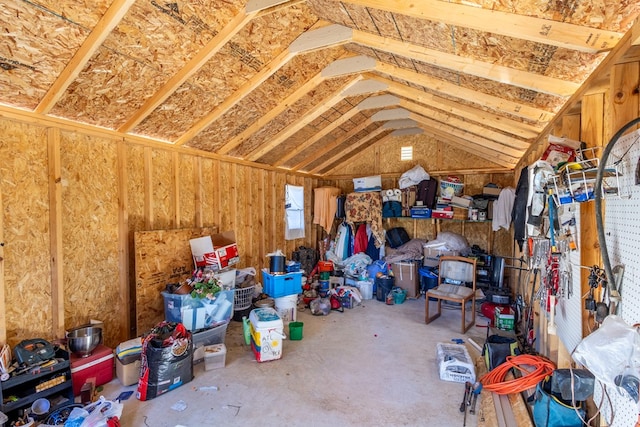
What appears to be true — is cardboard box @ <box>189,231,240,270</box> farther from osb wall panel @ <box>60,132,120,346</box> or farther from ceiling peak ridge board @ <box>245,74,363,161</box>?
ceiling peak ridge board @ <box>245,74,363,161</box>

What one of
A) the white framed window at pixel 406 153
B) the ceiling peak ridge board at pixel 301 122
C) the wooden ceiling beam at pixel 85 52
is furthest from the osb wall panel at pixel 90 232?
the white framed window at pixel 406 153

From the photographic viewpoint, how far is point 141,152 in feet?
11.6

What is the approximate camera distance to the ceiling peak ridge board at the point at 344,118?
172 inches

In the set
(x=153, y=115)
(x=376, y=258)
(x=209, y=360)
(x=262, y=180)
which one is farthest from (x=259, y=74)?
(x=376, y=258)

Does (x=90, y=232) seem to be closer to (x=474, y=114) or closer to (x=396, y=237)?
(x=474, y=114)

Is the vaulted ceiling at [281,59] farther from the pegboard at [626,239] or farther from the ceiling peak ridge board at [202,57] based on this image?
the pegboard at [626,239]

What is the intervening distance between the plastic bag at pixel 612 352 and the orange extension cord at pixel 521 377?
134cm

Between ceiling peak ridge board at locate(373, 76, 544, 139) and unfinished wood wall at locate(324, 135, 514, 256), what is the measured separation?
2.59m

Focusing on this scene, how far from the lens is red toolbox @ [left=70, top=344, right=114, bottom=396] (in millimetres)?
2559

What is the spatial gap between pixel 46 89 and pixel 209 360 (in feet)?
9.17

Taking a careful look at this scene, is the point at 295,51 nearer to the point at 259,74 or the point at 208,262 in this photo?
the point at 259,74

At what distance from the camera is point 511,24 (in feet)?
5.39

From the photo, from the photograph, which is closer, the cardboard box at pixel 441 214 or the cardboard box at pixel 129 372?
the cardboard box at pixel 129 372

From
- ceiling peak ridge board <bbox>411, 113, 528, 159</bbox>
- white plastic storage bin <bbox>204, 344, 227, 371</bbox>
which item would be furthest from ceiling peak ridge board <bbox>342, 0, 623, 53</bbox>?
white plastic storage bin <bbox>204, 344, 227, 371</bbox>
